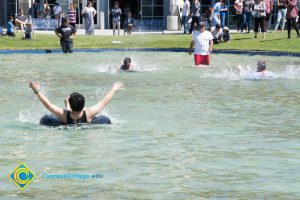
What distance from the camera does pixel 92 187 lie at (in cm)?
981

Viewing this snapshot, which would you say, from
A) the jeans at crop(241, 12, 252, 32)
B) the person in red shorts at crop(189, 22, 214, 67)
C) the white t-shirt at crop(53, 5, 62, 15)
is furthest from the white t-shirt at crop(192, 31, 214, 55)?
the white t-shirt at crop(53, 5, 62, 15)

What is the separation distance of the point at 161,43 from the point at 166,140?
75.1 feet

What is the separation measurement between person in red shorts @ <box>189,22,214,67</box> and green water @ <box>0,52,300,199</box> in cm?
245

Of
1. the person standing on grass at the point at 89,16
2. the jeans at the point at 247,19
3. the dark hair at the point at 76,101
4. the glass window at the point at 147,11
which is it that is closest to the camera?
the dark hair at the point at 76,101

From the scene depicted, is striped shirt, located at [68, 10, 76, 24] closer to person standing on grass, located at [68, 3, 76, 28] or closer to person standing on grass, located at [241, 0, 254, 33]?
person standing on grass, located at [68, 3, 76, 28]

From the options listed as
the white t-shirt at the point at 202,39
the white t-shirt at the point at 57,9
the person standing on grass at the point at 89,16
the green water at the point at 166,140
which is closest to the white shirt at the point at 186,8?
the person standing on grass at the point at 89,16

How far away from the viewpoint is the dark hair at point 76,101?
42.7 ft

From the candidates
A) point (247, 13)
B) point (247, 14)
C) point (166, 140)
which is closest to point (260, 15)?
point (247, 13)

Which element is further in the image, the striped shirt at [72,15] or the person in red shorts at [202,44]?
the striped shirt at [72,15]

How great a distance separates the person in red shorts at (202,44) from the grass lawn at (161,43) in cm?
635

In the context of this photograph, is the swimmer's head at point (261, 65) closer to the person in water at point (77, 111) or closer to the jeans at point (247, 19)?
the person in water at point (77, 111)

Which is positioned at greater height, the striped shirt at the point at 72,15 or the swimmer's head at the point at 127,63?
the striped shirt at the point at 72,15

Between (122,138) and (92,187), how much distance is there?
10.6 feet

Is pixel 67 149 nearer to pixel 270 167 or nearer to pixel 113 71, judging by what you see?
pixel 270 167
